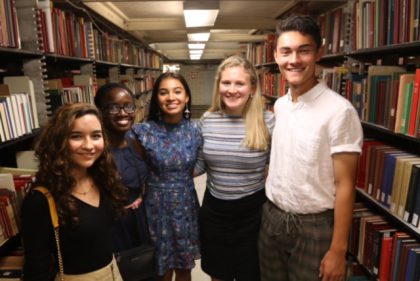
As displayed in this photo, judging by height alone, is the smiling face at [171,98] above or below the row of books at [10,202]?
above

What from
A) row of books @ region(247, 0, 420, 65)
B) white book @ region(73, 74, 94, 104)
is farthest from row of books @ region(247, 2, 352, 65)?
white book @ region(73, 74, 94, 104)

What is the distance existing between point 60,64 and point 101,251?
2.37 metres

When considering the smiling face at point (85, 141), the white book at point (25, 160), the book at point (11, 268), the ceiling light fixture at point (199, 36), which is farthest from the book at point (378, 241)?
the ceiling light fixture at point (199, 36)

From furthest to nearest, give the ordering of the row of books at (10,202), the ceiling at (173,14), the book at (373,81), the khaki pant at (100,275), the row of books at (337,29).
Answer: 1. the ceiling at (173,14)
2. the row of books at (337,29)
3. the book at (373,81)
4. the row of books at (10,202)
5. the khaki pant at (100,275)

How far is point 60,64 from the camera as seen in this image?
3.06 meters

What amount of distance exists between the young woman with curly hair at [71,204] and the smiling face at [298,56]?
2.47 ft

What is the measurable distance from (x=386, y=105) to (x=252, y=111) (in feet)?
2.42

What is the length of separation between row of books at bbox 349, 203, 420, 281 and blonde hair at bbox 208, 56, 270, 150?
81 cm

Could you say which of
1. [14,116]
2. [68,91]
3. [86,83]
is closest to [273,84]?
[86,83]

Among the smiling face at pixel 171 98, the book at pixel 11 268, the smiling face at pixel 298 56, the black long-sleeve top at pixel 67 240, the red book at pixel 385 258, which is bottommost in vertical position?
the red book at pixel 385 258

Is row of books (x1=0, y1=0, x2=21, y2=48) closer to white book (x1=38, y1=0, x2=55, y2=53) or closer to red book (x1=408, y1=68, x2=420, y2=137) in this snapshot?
white book (x1=38, y1=0, x2=55, y2=53)

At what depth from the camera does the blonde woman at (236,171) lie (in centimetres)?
156

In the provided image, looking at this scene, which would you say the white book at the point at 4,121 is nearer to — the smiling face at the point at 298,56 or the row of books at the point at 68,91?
the row of books at the point at 68,91

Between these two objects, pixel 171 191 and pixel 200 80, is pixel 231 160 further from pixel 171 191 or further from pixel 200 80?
pixel 200 80
